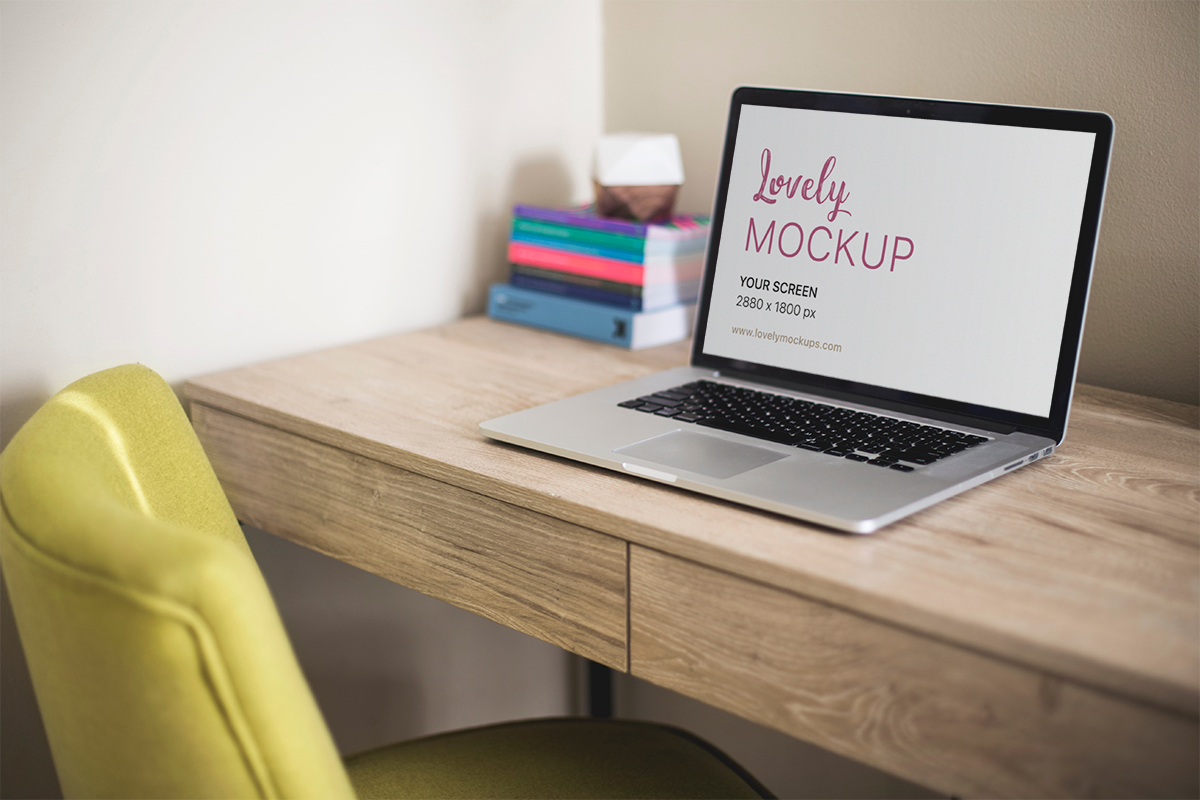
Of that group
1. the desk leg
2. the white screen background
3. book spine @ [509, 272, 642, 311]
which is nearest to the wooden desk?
the white screen background

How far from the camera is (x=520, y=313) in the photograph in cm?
133

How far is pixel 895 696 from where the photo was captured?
617mm

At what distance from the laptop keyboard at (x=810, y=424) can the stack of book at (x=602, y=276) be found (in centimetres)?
24

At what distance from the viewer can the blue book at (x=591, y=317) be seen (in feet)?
4.00

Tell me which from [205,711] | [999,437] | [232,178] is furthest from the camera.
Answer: [232,178]

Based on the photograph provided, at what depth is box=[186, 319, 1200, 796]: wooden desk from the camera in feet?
1.82

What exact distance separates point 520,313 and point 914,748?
2.77 ft

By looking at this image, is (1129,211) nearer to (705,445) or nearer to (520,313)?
(705,445)

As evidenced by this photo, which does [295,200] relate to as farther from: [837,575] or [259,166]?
[837,575]

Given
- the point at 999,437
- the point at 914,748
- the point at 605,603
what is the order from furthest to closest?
1. the point at 999,437
2. the point at 605,603
3. the point at 914,748

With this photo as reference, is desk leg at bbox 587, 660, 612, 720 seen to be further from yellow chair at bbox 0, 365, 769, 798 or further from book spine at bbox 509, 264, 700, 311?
yellow chair at bbox 0, 365, 769, 798

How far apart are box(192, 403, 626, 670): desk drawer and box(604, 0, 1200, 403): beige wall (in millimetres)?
689

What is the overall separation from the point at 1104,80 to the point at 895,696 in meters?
0.75

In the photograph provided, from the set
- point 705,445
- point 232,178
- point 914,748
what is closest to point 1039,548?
point 914,748
